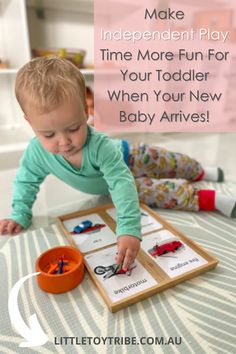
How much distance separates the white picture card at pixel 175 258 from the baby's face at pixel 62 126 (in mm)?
282

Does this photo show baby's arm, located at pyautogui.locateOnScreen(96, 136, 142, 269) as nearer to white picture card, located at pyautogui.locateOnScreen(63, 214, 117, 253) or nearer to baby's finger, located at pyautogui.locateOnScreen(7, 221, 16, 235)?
white picture card, located at pyautogui.locateOnScreen(63, 214, 117, 253)

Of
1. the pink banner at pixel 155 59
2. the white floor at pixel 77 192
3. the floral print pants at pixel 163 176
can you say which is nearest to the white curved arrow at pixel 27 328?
the white floor at pixel 77 192

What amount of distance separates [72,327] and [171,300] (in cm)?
19

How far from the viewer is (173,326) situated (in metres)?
0.51

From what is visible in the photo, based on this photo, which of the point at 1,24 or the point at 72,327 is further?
the point at 1,24

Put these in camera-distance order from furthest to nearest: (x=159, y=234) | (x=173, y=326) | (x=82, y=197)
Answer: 1. (x=82, y=197)
2. (x=159, y=234)
3. (x=173, y=326)

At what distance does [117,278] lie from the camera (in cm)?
60

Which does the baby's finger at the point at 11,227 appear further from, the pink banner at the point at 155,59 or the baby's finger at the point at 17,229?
the pink banner at the point at 155,59

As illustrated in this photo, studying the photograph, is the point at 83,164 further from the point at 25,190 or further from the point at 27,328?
the point at 27,328

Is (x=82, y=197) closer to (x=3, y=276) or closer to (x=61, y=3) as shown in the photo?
(x=3, y=276)

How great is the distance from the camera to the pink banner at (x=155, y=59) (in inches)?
57.2

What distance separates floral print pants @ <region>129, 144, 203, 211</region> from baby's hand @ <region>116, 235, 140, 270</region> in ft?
0.96

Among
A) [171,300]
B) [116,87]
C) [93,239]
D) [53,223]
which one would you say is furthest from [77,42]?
[171,300]

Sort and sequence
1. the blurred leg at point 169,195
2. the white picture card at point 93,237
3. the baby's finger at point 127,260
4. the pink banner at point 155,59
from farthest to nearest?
the pink banner at point 155,59, the blurred leg at point 169,195, the white picture card at point 93,237, the baby's finger at point 127,260
